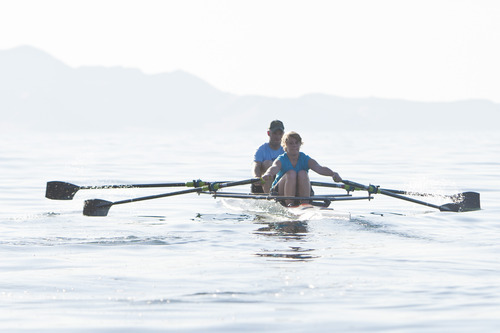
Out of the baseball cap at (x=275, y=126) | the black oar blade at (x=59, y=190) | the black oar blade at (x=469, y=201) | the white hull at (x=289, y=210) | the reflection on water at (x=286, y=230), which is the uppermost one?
the baseball cap at (x=275, y=126)

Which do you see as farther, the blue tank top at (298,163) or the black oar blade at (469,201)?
the black oar blade at (469,201)

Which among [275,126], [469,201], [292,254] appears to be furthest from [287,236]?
[469,201]

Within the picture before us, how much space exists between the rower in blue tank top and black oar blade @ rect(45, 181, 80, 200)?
18.6ft

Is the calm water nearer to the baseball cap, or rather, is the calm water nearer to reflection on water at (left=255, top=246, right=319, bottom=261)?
reflection on water at (left=255, top=246, right=319, bottom=261)

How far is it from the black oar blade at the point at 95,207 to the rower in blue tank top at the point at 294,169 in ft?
12.4

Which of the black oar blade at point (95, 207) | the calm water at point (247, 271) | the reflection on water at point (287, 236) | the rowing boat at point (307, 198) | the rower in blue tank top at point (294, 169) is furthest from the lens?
the black oar blade at point (95, 207)

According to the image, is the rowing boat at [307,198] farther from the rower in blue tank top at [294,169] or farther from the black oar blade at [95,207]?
the rower in blue tank top at [294,169]

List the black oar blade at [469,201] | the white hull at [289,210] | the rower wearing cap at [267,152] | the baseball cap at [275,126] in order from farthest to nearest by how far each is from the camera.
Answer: the rower wearing cap at [267,152], the baseball cap at [275,126], the black oar blade at [469,201], the white hull at [289,210]

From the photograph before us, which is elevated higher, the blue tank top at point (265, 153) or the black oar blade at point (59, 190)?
the blue tank top at point (265, 153)

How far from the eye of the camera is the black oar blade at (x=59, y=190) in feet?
62.7

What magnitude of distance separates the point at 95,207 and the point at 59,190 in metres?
2.23

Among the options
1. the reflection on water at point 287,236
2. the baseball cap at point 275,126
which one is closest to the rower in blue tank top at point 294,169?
the reflection on water at point 287,236

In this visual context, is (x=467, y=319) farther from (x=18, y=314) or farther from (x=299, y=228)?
(x=299, y=228)

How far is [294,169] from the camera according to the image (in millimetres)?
16031
